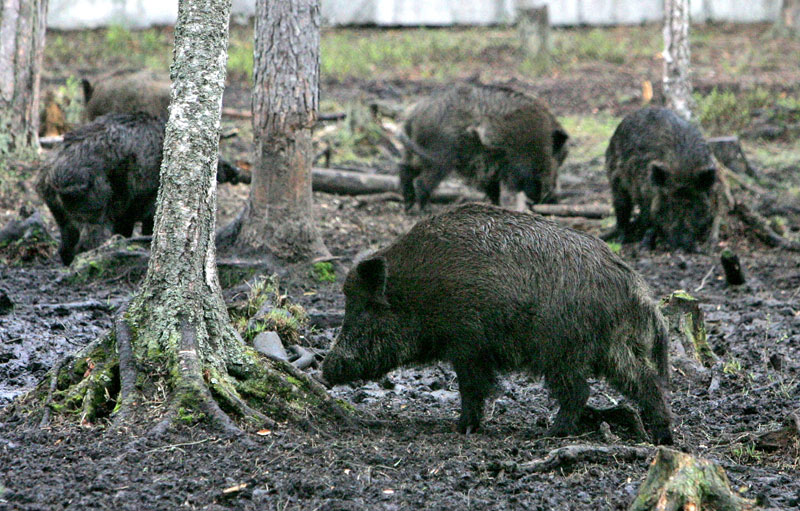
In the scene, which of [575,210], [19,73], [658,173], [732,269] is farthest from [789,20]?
[19,73]

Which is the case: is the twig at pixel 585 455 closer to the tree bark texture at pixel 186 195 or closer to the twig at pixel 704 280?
the tree bark texture at pixel 186 195

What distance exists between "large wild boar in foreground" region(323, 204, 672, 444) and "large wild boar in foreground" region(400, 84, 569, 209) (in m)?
6.26

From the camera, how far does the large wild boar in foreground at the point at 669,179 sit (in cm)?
A: 1073

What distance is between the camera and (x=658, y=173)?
34.8 feet

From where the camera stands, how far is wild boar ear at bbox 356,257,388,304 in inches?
211

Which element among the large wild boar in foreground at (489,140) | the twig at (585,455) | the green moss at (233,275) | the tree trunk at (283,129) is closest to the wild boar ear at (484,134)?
the large wild boar in foreground at (489,140)

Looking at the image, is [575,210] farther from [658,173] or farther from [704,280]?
[704,280]

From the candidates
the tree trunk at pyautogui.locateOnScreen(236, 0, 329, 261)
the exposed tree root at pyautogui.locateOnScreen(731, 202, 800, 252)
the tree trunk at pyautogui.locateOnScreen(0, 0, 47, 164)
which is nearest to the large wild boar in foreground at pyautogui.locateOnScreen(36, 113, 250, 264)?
the tree trunk at pyautogui.locateOnScreen(236, 0, 329, 261)

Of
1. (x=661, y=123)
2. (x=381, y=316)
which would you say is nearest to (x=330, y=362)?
(x=381, y=316)

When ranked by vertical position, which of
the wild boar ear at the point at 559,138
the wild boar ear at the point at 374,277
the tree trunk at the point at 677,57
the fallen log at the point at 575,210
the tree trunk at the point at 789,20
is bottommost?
the fallen log at the point at 575,210

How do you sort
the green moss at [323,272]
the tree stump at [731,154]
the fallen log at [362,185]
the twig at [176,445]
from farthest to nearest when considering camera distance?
the tree stump at [731,154], the fallen log at [362,185], the green moss at [323,272], the twig at [176,445]

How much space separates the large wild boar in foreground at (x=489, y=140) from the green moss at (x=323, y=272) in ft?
12.0

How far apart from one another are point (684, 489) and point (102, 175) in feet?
21.8

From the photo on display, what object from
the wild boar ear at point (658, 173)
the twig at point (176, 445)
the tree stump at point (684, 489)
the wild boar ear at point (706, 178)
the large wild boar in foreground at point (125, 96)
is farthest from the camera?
the large wild boar in foreground at point (125, 96)
